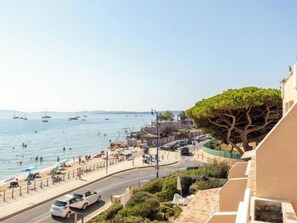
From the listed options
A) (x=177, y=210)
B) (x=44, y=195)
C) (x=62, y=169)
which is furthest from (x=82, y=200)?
(x=62, y=169)

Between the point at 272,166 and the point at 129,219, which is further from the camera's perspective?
the point at 129,219

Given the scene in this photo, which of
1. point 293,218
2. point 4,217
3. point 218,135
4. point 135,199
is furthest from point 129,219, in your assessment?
point 218,135

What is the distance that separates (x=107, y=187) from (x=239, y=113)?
16.5 m

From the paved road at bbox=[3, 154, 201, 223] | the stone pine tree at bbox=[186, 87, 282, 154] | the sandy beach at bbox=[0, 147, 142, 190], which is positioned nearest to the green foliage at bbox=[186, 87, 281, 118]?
the stone pine tree at bbox=[186, 87, 282, 154]

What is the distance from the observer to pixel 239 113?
31125 millimetres

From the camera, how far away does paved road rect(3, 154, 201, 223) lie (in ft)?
64.5

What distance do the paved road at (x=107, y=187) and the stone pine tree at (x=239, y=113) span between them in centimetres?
864

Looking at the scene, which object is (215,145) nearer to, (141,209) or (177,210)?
(177,210)

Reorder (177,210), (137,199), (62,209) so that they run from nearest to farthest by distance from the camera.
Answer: (177,210) < (137,199) < (62,209)

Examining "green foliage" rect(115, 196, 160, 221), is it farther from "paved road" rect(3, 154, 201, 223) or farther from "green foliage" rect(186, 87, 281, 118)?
"green foliage" rect(186, 87, 281, 118)

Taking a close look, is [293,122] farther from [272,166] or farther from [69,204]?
[69,204]

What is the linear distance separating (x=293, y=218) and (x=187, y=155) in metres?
42.9

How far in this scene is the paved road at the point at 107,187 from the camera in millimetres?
19655

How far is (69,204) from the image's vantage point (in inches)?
786
